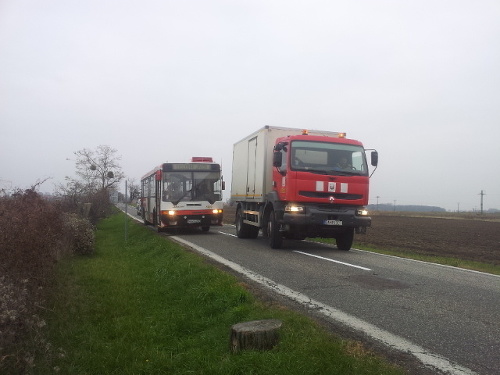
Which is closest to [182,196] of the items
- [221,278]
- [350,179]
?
[350,179]

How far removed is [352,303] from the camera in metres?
6.23

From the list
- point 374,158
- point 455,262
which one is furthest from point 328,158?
point 455,262

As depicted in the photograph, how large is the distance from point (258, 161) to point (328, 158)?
277 centimetres

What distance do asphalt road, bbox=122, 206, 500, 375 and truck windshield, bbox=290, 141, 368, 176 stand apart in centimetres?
227

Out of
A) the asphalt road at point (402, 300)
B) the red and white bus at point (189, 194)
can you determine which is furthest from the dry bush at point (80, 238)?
the red and white bus at point (189, 194)

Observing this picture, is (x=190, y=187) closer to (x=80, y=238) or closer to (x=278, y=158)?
(x=80, y=238)

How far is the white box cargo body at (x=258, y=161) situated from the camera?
1338 cm

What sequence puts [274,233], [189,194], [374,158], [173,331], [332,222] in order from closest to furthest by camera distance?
1. [173,331]
2. [332,222]
3. [374,158]
4. [274,233]
5. [189,194]

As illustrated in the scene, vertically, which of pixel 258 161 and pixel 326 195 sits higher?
pixel 258 161

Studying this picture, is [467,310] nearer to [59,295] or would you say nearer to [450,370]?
[450,370]

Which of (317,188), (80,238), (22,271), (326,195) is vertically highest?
(317,188)

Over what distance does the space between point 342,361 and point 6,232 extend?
14.6 ft

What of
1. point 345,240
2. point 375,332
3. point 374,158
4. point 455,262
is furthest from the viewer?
point 345,240

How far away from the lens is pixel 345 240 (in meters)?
13.1
